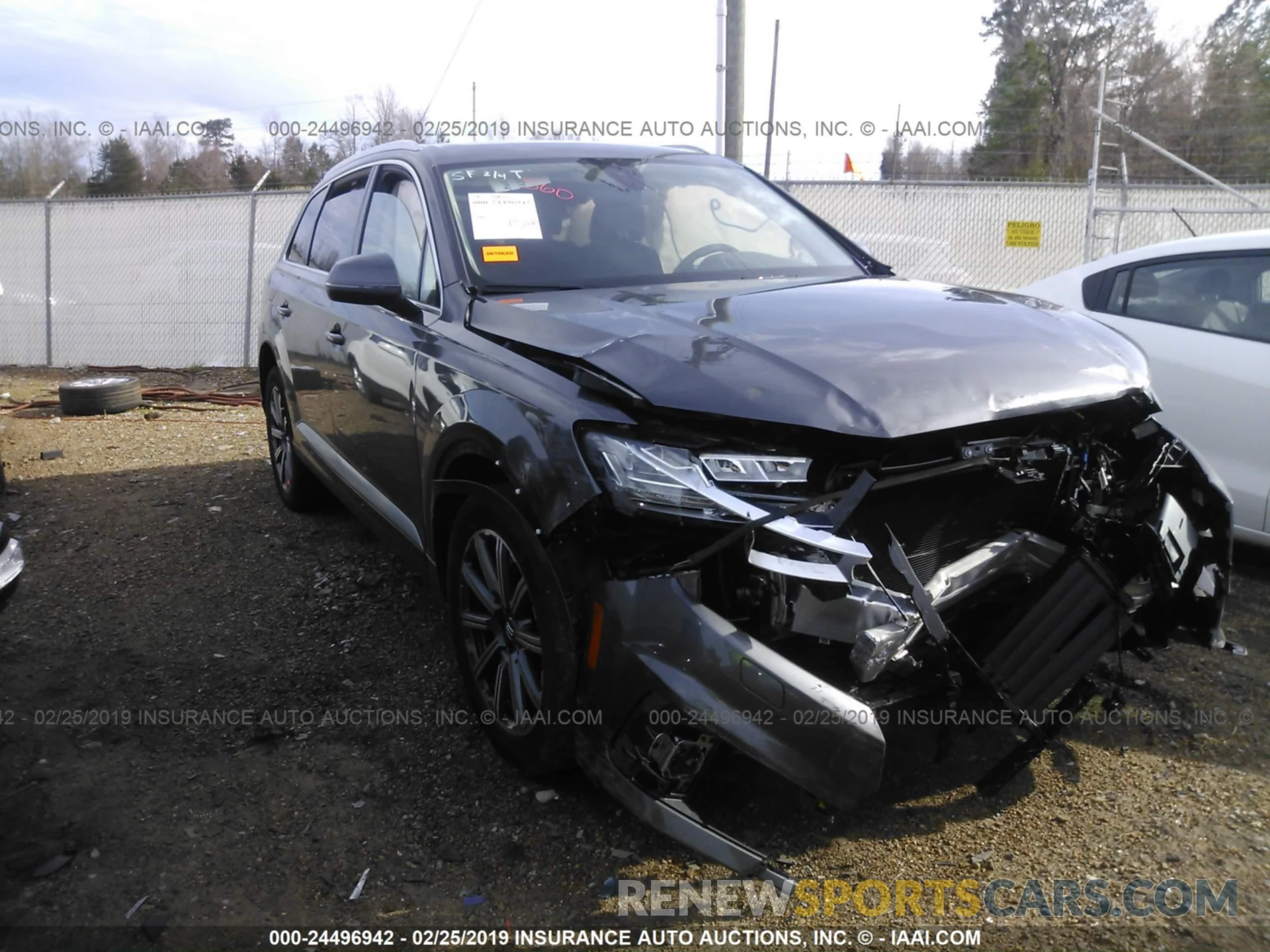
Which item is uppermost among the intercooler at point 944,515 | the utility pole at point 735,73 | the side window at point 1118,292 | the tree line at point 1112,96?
the tree line at point 1112,96

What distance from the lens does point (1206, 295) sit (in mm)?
4723

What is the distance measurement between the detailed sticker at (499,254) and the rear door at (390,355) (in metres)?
0.19

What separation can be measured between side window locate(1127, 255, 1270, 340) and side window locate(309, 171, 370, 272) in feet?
11.8

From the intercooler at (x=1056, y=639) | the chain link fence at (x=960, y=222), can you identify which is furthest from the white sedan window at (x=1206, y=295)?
the chain link fence at (x=960, y=222)

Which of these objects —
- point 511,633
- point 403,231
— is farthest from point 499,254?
point 511,633

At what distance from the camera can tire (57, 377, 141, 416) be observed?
935cm

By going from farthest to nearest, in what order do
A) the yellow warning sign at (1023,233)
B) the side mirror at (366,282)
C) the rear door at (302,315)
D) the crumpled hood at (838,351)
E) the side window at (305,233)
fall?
the yellow warning sign at (1023,233) → the side window at (305,233) → the rear door at (302,315) → the side mirror at (366,282) → the crumpled hood at (838,351)

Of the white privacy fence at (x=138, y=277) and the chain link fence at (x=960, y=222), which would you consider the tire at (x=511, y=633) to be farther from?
the white privacy fence at (x=138, y=277)

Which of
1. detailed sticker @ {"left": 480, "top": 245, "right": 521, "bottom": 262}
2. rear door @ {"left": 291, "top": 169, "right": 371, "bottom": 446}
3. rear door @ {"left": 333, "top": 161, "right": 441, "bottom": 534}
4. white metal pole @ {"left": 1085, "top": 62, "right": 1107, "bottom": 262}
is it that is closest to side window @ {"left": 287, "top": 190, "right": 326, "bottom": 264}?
rear door @ {"left": 291, "top": 169, "right": 371, "bottom": 446}

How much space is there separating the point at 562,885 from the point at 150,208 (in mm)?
12017

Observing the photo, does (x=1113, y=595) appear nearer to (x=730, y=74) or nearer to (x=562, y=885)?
(x=562, y=885)

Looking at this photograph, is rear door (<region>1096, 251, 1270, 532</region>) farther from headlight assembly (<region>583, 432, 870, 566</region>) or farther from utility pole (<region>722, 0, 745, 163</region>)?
utility pole (<region>722, 0, 745, 163</region>)

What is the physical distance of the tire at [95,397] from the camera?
935cm
